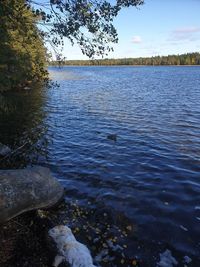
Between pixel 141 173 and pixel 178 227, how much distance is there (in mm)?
5057

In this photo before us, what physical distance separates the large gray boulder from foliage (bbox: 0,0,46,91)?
20.2ft

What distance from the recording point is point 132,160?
17547 mm

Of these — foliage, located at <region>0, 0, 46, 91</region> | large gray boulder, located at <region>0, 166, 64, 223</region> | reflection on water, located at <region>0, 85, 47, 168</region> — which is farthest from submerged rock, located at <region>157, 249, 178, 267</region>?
foliage, located at <region>0, 0, 46, 91</region>

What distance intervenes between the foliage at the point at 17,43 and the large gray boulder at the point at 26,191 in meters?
6.16

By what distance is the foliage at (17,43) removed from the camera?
40.1ft

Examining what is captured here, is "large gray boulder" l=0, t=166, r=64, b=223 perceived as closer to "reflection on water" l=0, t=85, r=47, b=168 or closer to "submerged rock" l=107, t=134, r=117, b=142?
"reflection on water" l=0, t=85, r=47, b=168

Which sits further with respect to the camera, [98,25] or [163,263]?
[98,25]

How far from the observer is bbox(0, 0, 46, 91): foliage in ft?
40.1

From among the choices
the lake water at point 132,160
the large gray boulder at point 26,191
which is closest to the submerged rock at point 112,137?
the lake water at point 132,160

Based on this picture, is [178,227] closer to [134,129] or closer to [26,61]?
[134,129]

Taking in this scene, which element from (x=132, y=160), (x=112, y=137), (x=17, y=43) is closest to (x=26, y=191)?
(x=132, y=160)

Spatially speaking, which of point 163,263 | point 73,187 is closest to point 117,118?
point 73,187

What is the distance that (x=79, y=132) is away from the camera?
24609mm

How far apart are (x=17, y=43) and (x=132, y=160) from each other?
99.1ft
